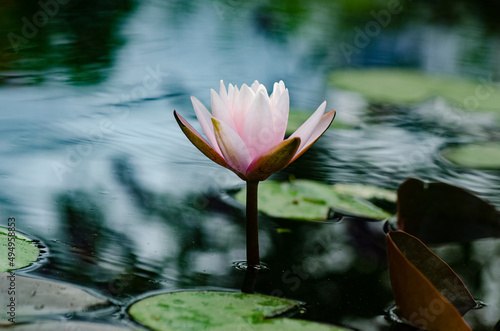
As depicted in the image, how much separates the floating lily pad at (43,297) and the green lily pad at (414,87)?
72.3 inches

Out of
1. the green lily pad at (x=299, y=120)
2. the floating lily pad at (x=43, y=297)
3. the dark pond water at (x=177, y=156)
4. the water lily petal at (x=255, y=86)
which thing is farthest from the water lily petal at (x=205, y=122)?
the green lily pad at (x=299, y=120)

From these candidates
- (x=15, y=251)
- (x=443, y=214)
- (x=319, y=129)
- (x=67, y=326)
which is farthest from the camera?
→ (x=443, y=214)

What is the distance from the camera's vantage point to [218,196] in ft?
4.13

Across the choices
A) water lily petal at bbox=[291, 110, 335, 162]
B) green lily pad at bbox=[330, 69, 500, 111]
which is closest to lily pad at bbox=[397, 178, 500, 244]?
water lily petal at bbox=[291, 110, 335, 162]

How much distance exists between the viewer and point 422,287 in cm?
76

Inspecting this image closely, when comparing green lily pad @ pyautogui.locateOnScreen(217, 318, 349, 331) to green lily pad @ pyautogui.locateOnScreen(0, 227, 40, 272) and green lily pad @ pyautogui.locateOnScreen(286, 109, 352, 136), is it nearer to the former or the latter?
green lily pad @ pyautogui.locateOnScreen(0, 227, 40, 272)

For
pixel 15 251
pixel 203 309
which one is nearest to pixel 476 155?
pixel 203 309

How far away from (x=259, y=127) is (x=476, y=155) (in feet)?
3.61

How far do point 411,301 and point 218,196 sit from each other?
0.58 metres

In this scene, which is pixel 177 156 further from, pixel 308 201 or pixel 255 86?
pixel 255 86

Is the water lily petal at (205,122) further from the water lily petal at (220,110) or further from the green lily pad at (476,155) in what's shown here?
the green lily pad at (476,155)

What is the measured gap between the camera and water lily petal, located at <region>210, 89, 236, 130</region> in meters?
0.89

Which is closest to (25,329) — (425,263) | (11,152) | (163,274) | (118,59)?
(163,274)

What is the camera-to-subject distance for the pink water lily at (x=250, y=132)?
86 centimetres
